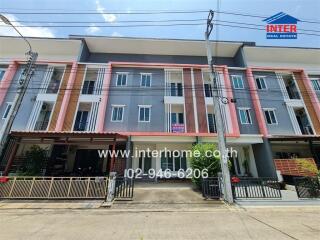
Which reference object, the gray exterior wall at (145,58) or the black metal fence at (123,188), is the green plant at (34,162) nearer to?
the black metal fence at (123,188)

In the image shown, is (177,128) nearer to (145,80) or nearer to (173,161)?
(173,161)

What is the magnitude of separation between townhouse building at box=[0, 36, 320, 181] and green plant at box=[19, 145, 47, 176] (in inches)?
21.1

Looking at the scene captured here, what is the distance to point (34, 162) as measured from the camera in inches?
512

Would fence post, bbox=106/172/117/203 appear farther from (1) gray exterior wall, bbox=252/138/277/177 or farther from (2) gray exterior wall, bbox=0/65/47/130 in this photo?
(1) gray exterior wall, bbox=252/138/277/177

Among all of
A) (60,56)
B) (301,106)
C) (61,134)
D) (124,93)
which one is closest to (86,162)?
(61,134)

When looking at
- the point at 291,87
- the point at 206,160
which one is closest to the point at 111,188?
the point at 206,160

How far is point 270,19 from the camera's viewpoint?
416 inches

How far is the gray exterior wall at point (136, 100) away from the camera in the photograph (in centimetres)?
1620

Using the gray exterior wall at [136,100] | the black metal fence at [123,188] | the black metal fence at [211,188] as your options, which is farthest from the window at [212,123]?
the black metal fence at [123,188]

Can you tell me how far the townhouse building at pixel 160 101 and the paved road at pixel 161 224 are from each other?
7.05 meters

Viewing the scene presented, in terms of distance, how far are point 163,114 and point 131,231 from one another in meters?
12.2

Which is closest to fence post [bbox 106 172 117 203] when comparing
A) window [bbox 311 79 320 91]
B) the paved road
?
the paved road

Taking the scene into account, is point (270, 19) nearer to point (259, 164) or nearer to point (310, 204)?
point (310, 204)

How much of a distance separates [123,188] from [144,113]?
825 centimetres
